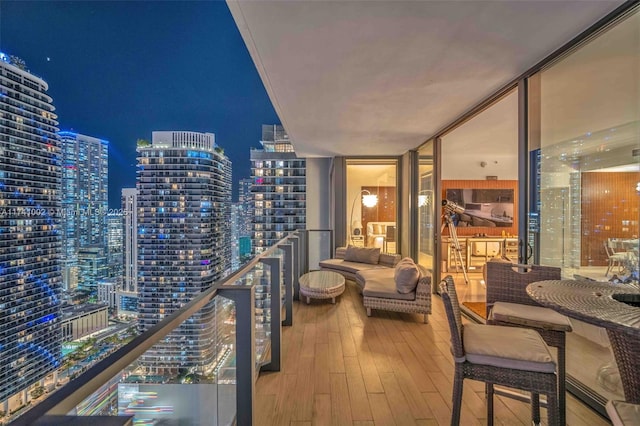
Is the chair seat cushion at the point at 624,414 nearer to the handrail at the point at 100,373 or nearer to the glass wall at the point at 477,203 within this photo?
the handrail at the point at 100,373

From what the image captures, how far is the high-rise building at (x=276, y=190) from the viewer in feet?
24.1

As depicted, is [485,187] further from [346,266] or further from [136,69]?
[136,69]

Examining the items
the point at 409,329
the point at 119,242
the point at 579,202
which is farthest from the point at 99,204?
the point at 579,202

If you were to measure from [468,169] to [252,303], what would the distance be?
7.25m

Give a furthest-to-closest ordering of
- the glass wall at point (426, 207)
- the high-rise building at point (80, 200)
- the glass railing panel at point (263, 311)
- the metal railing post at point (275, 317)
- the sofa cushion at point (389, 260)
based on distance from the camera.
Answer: the high-rise building at point (80, 200) → the sofa cushion at point (389, 260) → the glass wall at point (426, 207) → the metal railing post at point (275, 317) → the glass railing panel at point (263, 311)

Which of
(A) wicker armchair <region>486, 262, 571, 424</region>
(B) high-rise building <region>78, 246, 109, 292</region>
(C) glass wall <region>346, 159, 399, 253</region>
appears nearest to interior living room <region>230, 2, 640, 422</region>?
(A) wicker armchair <region>486, 262, 571, 424</region>

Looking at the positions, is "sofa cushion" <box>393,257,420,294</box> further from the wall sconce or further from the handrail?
the handrail

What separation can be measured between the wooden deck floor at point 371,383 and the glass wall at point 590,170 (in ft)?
1.90

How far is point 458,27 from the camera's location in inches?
74.2

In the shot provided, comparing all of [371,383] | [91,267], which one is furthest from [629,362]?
[91,267]

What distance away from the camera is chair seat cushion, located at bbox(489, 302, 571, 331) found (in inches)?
64.6

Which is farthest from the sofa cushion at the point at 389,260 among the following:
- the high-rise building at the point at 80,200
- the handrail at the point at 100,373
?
the high-rise building at the point at 80,200

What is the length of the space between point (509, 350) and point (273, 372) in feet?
6.06

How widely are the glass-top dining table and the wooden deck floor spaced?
823 mm
